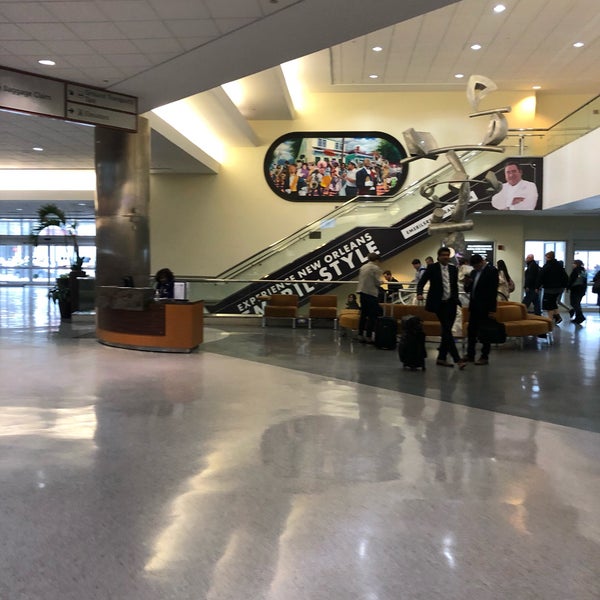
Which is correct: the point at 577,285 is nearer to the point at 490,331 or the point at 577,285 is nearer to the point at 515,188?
the point at 515,188

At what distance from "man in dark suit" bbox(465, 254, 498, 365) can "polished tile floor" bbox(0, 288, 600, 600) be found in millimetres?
1197

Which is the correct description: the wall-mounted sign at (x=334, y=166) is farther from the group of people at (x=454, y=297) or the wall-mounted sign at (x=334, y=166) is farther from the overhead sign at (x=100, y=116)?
the group of people at (x=454, y=297)

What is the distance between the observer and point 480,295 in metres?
8.42

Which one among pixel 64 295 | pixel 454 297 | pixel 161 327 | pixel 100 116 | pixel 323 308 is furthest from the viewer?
pixel 64 295

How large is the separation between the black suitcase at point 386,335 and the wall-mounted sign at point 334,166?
8.82 m

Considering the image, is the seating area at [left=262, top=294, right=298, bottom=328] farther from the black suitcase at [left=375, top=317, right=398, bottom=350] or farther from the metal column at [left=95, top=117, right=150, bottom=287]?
the metal column at [left=95, top=117, right=150, bottom=287]

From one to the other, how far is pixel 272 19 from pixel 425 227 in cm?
972

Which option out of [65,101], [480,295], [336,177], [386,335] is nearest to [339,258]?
[336,177]

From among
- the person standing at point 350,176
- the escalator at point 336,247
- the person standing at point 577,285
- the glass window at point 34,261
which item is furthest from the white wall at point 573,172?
the glass window at point 34,261

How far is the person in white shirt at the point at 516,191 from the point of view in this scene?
1580 centimetres

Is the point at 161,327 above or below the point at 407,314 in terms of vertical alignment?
below

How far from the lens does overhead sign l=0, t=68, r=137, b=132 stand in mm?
8062

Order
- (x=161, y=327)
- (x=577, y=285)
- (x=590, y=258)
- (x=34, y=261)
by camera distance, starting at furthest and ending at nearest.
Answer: (x=34, y=261), (x=590, y=258), (x=577, y=285), (x=161, y=327)

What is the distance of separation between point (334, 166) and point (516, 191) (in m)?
5.76
